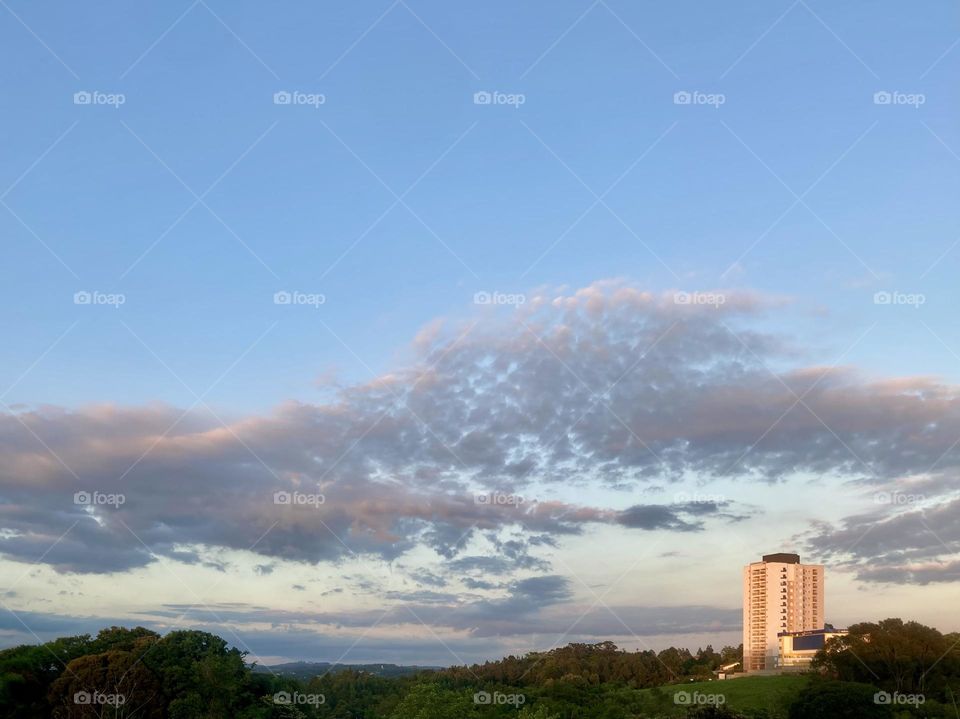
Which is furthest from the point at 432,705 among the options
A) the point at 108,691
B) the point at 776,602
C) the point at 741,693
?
the point at 776,602

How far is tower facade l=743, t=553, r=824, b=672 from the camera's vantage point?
12012 centimetres

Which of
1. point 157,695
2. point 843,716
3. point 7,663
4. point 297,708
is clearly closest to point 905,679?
point 843,716

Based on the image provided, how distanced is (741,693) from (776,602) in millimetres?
50728

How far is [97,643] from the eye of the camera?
54.0m

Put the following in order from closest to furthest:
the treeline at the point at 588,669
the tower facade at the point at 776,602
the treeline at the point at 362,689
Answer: the treeline at the point at 362,689 → the treeline at the point at 588,669 → the tower facade at the point at 776,602

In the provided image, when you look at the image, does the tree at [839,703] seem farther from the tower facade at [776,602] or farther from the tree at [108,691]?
the tower facade at [776,602]

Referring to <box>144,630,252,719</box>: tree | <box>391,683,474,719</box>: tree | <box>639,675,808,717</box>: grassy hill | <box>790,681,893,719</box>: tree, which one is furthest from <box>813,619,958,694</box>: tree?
<box>144,630,252,719</box>: tree

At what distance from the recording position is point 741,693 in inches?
2972

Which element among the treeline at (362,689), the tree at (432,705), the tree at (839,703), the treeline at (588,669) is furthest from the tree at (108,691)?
the tree at (839,703)

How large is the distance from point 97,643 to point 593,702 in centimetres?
2594

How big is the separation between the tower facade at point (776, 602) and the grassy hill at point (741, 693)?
30.8 m

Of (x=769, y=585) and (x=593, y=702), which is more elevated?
(x=769, y=585)

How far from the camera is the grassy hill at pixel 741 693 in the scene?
53.0 m

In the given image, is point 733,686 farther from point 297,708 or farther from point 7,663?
point 7,663
